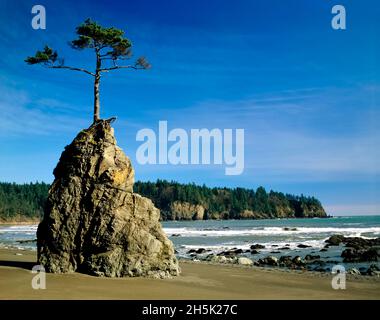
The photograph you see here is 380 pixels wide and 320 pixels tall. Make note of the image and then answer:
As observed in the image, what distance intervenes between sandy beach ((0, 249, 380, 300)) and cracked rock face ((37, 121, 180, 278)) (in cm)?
82

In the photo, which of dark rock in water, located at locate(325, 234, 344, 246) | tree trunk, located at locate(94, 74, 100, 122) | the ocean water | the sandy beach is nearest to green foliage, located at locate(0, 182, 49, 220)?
the ocean water

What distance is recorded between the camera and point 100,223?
1820cm

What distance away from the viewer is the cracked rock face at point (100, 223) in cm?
1775

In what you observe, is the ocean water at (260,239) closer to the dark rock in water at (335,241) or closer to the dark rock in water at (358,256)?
the dark rock in water at (358,256)

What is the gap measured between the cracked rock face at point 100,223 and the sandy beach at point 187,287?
32.5 inches

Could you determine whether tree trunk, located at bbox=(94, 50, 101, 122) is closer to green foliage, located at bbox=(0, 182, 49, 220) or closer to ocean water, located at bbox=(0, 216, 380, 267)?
ocean water, located at bbox=(0, 216, 380, 267)

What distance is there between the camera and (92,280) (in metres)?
16.4

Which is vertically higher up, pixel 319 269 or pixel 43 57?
pixel 43 57

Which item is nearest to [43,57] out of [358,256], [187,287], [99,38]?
[99,38]

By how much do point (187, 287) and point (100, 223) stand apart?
5069mm

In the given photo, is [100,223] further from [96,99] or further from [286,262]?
[286,262]
